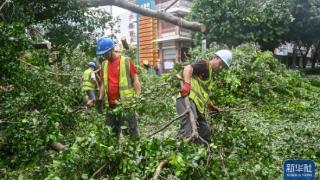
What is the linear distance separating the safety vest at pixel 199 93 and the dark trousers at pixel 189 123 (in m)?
0.07

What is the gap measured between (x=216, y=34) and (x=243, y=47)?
9.61 meters

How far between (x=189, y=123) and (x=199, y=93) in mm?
454

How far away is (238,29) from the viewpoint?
2066cm

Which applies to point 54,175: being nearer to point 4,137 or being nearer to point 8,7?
point 4,137

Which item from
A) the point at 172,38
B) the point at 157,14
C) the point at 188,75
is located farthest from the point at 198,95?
the point at 172,38


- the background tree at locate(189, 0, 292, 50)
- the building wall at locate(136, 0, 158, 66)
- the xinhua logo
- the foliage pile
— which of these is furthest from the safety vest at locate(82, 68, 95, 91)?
the building wall at locate(136, 0, 158, 66)

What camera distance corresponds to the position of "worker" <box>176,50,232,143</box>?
496cm

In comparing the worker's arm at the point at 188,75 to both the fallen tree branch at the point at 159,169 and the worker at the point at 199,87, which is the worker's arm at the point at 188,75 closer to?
the worker at the point at 199,87

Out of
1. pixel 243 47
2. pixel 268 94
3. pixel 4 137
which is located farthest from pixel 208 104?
pixel 243 47

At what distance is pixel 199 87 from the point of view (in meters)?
5.22

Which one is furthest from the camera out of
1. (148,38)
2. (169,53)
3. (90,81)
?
(148,38)

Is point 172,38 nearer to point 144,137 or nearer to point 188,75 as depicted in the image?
point 188,75

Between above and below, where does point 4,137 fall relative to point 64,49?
below

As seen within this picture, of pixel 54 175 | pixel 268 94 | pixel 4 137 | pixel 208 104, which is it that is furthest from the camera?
pixel 268 94
